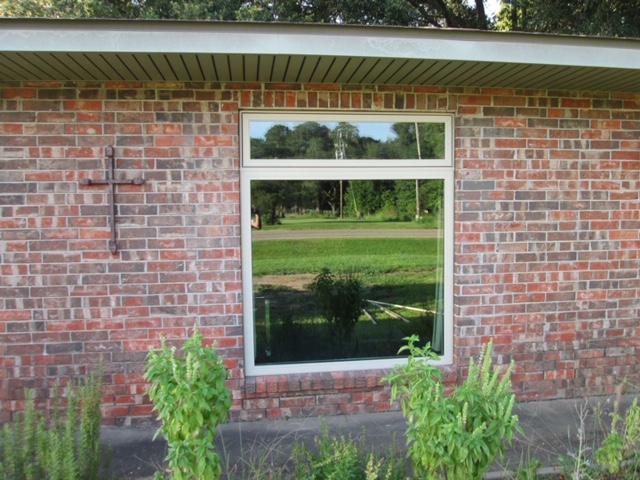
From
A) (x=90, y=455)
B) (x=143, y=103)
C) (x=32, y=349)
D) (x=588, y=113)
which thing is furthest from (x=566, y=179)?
(x=32, y=349)

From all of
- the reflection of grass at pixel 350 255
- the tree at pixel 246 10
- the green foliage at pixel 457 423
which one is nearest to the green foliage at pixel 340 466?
the green foliage at pixel 457 423

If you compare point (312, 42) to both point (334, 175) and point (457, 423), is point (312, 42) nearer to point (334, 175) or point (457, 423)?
point (334, 175)

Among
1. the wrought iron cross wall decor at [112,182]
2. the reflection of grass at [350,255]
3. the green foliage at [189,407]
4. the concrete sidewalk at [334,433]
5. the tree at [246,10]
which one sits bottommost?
the concrete sidewalk at [334,433]

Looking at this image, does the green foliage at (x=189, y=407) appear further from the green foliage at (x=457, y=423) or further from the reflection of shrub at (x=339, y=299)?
the reflection of shrub at (x=339, y=299)

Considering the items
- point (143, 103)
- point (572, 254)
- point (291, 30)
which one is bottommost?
point (572, 254)

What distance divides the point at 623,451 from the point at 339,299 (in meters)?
2.40

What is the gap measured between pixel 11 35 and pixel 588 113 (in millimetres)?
4429

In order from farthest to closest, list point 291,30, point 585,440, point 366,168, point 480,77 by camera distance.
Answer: point 366,168
point 480,77
point 585,440
point 291,30

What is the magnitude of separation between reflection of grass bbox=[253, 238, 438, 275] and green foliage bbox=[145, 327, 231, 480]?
6.00 feet

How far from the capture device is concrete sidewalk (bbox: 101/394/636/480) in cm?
331

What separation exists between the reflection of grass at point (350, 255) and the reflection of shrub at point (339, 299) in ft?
0.31

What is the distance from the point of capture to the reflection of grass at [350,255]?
14.3 feet

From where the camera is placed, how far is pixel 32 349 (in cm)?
382

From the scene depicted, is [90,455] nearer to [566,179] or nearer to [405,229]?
[405,229]
